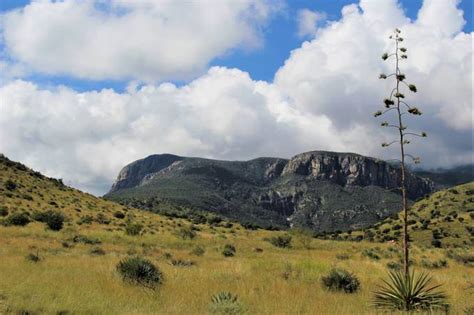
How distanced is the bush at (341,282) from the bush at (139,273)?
5626 mm


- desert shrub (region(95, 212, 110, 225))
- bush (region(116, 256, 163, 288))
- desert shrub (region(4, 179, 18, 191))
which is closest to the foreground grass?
bush (region(116, 256, 163, 288))

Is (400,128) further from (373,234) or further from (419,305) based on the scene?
(373,234)

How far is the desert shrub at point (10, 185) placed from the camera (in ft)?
207

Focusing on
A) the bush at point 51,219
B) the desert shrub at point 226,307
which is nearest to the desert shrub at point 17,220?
the bush at point 51,219

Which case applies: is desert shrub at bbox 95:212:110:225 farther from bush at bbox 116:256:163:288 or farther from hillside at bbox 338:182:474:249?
bush at bbox 116:256:163:288

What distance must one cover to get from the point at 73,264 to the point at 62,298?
23.9 ft

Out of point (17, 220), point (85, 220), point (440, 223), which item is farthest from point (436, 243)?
point (17, 220)

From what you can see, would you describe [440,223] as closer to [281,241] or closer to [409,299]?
[281,241]

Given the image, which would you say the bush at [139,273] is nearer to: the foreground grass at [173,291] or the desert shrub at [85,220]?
the foreground grass at [173,291]

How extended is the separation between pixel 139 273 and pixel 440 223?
78.0 metres

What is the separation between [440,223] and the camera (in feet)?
269

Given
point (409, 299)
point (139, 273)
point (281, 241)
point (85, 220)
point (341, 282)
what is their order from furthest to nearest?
point (85, 220), point (281, 241), point (341, 282), point (139, 273), point (409, 299)

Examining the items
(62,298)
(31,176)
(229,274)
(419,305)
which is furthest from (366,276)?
(31,176)

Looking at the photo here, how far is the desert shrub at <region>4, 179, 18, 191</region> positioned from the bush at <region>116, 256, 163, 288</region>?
54.8 metres
